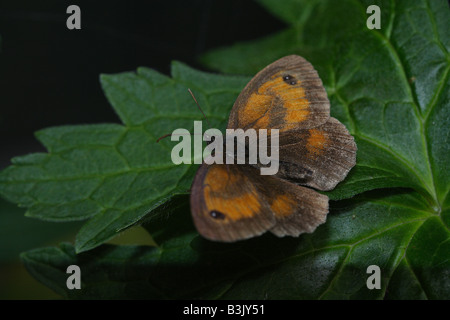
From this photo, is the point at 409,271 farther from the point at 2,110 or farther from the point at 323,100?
the point at 2,110

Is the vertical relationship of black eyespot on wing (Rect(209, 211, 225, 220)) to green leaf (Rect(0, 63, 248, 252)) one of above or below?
below

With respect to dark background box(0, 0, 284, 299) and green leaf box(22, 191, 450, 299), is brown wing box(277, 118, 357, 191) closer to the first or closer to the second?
green leaf box(22, 191, 450, 299)

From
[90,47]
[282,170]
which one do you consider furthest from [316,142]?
[90,47]

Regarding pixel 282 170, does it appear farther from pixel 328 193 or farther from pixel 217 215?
pixel 217 215

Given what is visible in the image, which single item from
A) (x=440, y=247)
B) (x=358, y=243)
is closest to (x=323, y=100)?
(x=358, y=243)

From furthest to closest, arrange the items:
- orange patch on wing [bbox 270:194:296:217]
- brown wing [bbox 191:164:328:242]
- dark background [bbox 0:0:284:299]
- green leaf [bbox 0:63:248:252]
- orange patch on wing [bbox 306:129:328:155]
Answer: dark background [bbox 0:0:284:299], green leaf [bbox 0:63:248:252], orange patch on wing [bbox 306:129:328:155], orange patch on wing [bbox 270:194:296:217], brown wing [bbox 191:164:328:242]

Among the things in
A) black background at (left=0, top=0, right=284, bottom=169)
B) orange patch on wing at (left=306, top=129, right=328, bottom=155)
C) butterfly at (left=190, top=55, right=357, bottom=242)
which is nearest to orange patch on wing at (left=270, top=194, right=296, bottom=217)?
butterfly at (left=190, top=55, right=357, bottom=242)
